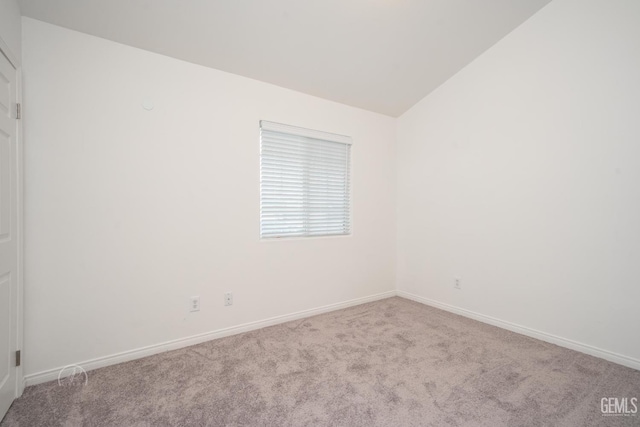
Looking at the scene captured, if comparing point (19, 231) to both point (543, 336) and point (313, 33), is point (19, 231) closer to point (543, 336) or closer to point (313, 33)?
point (313, 33)

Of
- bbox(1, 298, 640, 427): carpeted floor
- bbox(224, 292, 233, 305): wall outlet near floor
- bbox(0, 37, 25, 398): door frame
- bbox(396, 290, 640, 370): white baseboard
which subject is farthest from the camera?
bbox(224, 292, 233, 305): wall outlet near floor

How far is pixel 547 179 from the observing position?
2.46m

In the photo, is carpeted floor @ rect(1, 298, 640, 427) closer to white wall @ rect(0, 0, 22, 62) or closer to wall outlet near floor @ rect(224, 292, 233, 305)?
wall outlet near floor @ rect(224, 292, 233, 305)

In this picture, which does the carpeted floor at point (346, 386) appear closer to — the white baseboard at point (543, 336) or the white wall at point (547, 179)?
the white baseboard at point (543, 336)

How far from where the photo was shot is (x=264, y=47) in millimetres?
2365

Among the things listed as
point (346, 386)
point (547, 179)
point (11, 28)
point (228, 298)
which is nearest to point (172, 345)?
point (228, 298)

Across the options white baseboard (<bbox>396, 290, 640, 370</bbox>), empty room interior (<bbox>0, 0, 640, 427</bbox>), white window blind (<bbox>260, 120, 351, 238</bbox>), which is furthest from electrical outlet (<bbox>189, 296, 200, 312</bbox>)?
white baseboard (<bbox>396, 290, 640, 370</bbox>)

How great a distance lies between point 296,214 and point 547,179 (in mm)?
2333

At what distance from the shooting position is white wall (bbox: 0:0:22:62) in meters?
1.53

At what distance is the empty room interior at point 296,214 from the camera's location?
171 centimetres

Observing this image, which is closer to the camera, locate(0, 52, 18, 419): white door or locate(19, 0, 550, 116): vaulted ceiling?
locate(0, 52, 18, 419): white door

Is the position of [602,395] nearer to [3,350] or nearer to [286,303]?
[286,303]

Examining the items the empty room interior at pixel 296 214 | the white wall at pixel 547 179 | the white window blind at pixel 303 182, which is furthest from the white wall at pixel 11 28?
the white wall at pixel 547 179

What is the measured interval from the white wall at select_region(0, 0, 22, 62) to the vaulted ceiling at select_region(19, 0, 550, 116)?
0.09 m
